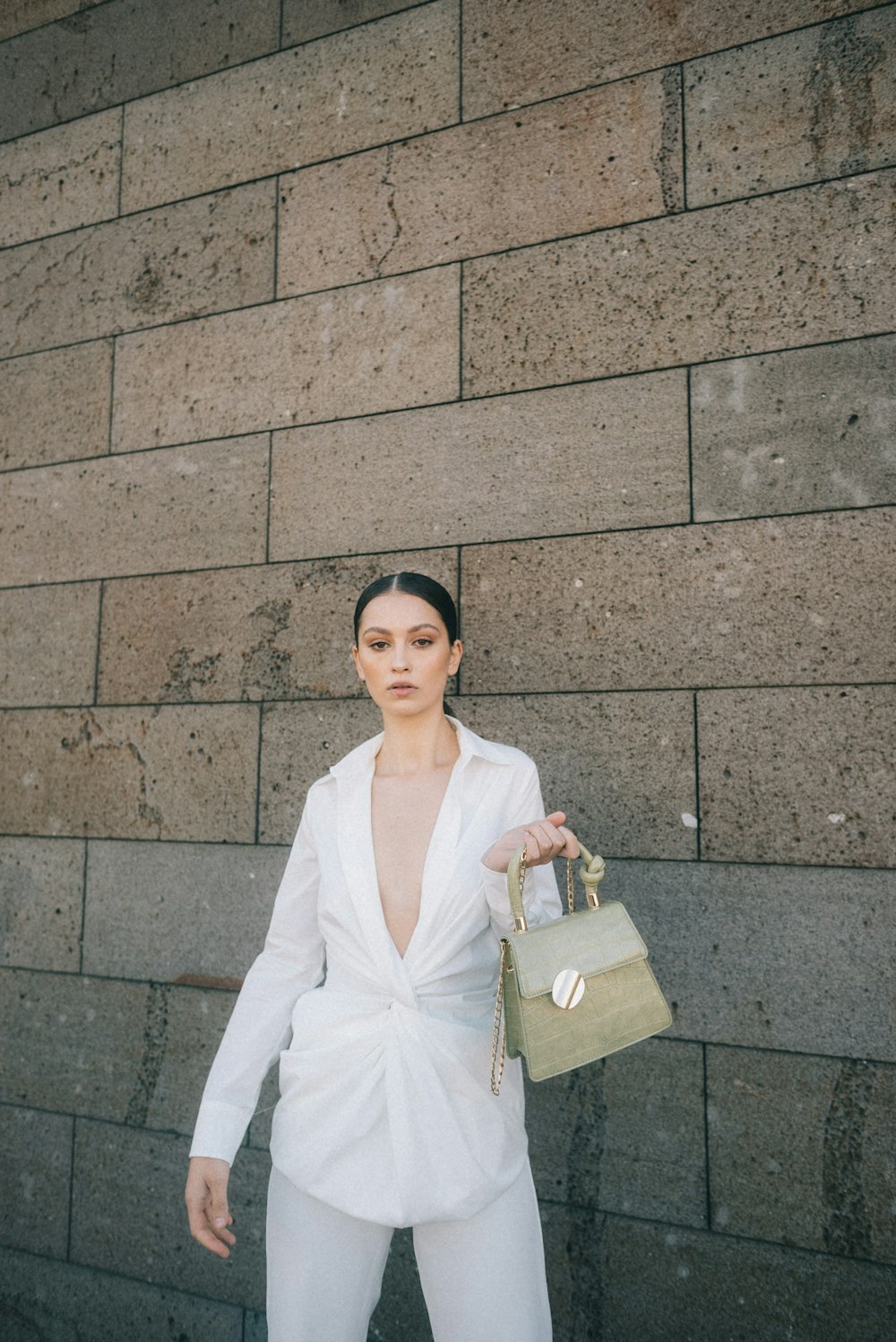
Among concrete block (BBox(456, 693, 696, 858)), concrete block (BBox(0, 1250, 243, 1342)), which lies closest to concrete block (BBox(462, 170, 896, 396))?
concrete block (BBox(456, 693, 696, 858))

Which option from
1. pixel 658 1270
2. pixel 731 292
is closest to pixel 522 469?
pixel 731 292

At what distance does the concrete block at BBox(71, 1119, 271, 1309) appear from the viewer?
11.4 feet

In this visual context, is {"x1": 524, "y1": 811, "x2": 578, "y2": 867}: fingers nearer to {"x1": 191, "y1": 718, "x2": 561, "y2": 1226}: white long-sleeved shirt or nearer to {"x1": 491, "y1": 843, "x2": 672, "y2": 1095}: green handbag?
{"x1": 491, "y1": 843, "x2": 672, "y2": 1095}: green handbag

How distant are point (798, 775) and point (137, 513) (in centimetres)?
282

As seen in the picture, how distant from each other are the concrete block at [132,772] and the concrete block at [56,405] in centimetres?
117

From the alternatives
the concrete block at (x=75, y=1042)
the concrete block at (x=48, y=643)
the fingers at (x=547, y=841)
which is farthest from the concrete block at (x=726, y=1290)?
the concrete block at (x=48, y=643)

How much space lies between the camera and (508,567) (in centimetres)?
347

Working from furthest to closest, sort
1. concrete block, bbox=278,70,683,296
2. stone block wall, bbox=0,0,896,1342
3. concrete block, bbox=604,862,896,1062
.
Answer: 1. concrete block, bbox=278,70,683,296
2. stone block wall, bbox=0,0,896,1342
3. concrete block, bbox=604,862,896,1062

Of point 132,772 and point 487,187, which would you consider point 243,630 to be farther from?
point 487,187

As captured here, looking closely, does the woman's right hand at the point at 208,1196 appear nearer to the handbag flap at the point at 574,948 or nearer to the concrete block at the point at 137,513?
the handbag flap at the point at 574,948

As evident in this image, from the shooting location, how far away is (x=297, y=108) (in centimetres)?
406

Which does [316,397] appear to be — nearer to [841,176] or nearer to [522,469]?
→ [522,469]

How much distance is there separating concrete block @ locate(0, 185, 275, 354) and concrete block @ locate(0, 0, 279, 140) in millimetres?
630

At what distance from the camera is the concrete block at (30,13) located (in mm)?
4594
